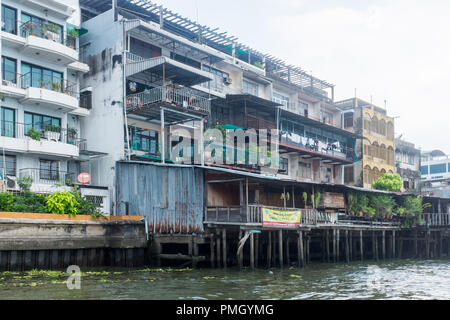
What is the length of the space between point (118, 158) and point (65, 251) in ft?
24.5

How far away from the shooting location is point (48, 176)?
28.8 meters

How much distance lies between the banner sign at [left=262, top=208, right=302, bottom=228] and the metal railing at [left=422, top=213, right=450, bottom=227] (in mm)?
16982

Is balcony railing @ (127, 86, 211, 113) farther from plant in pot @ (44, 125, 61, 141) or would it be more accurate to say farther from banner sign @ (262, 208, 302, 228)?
banner sign @ (262, 208, 302, 228)

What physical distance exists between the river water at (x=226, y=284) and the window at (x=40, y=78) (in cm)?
1129

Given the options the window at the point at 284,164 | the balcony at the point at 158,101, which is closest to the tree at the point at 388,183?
the window at the point at 284,164

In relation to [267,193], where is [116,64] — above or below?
above

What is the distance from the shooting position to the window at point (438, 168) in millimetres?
77500

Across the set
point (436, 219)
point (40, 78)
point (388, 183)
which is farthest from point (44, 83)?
point (388, 183)

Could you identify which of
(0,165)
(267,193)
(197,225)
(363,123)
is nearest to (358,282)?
(197,225)

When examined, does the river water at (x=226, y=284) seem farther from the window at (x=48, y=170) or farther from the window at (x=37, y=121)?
the window at (x=37, y=121)
